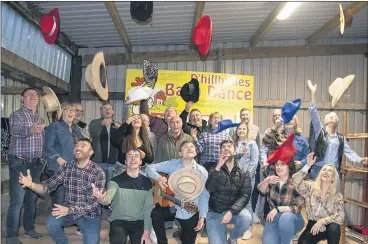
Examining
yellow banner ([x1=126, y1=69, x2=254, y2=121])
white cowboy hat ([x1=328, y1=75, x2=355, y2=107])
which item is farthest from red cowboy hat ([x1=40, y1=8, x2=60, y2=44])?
white cowboy hat ([x1=328, y1=75, x2=355, y2=107])

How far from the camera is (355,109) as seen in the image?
29.4 ft

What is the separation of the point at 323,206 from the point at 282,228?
1.72ft

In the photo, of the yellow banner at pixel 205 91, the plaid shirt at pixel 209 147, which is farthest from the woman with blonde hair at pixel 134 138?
the yellow banner at pixel 205 91

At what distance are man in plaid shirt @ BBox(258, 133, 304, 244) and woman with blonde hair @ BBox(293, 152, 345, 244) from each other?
111 mm

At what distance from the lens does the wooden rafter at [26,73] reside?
5215mm

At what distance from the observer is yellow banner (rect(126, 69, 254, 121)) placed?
7797 millimetres

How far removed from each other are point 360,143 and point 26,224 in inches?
302

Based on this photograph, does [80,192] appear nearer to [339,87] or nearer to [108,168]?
[108,168]

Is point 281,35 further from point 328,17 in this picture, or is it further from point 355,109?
point 355,109

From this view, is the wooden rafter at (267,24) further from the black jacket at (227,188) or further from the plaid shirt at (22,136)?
the plaid shirt at (22,136)

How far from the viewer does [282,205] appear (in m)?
3.88

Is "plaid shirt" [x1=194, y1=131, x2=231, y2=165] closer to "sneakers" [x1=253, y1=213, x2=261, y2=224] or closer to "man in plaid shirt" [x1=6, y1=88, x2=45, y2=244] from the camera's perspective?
"sneakers" [x1=253, y1=213, x2=261, y2=224]

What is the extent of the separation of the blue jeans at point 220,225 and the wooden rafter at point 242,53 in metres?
5.17

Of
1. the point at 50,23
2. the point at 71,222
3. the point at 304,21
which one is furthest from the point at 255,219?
the point at 304,21
